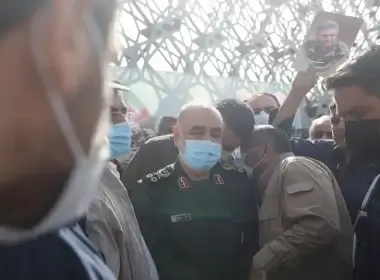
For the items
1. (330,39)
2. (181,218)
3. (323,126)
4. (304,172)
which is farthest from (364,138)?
(323,126)

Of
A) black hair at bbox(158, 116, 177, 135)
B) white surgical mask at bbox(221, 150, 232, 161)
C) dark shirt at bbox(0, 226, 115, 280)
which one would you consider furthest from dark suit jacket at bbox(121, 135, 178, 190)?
dark shirt at bbox(0, 226, 115, 280)

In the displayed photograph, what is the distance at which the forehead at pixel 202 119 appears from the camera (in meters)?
2.33

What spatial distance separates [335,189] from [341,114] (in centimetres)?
28

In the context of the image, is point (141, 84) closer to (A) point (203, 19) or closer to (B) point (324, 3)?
(A) point (203, 19)

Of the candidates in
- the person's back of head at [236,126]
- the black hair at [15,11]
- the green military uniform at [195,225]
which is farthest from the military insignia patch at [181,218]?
the black hair at [15,11]

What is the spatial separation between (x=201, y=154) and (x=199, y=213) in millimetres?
240

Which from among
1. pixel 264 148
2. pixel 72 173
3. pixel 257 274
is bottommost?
pixel 257 274

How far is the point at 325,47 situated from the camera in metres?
2.54

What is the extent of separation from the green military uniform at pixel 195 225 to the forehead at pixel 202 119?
205 mm

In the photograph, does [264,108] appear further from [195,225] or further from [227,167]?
[195,225]

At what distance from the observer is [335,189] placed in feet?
6.97

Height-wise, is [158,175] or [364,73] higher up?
[364,73]

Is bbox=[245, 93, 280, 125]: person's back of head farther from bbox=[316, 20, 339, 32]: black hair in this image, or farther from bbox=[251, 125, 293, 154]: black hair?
bbox=[316, 20, 339, 32]: black hair

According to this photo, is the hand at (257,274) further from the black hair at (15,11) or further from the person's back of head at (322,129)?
the black hair at (15,11)
